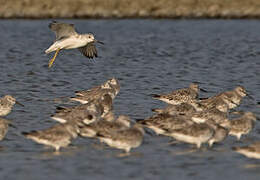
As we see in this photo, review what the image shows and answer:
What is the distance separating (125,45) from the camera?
39531 mm

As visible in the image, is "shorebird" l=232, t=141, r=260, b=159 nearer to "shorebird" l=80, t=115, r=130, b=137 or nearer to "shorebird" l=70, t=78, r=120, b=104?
"shorebird" l=80, t=115, r=130, b=137

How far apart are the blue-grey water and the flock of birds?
31 cm

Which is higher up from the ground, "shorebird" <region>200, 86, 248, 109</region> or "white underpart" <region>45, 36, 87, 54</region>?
"white underpart" <region>45, 36, 87, 54</region>

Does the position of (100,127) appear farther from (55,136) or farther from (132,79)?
(132,79)

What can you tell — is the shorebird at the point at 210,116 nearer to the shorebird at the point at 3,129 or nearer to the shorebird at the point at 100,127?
the shorebird at the point at 100,127

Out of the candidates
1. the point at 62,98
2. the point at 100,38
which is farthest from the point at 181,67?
the point at 100,38

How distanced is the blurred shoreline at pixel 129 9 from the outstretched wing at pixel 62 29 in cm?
3466

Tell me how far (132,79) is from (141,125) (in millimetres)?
11030

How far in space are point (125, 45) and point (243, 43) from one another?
7016mm

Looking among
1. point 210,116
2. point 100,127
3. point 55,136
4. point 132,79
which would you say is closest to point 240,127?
point 210,116

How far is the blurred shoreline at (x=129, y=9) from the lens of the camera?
56.6 metres

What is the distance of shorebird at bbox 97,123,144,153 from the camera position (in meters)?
13.0

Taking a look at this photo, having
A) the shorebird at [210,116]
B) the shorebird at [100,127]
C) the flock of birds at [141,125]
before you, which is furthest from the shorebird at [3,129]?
the shorebird at [210,116]

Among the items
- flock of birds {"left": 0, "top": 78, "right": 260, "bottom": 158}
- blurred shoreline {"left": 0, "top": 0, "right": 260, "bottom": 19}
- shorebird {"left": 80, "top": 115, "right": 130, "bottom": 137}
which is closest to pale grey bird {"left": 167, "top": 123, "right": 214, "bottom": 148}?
flock of birds {"left": 0, "top": 78, "right": 260, "bottom": 158}
